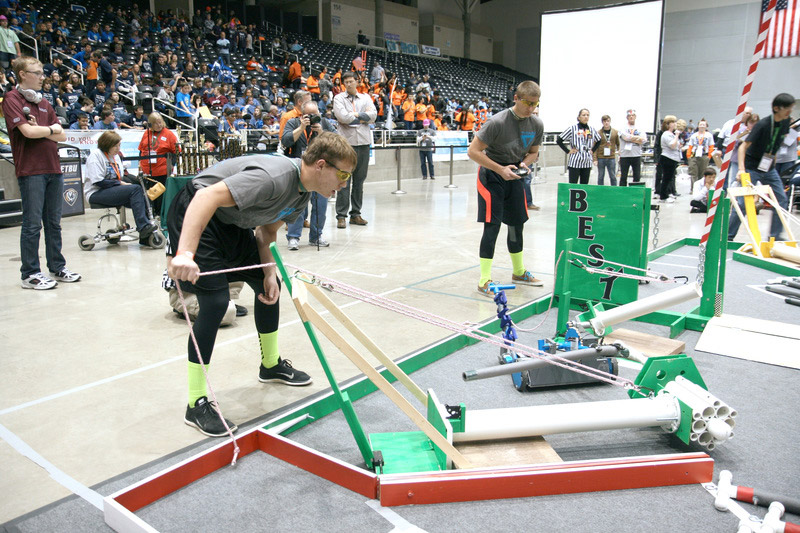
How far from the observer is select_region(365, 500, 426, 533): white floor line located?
79.5 inches

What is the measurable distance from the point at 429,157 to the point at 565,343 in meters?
13.2

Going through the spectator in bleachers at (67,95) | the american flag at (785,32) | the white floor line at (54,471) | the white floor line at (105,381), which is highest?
the american flag at (785,32)

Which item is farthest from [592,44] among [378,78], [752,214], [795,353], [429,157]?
[378,78]

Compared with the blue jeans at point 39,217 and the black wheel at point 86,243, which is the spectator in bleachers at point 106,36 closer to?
the black wheel at point 86,243

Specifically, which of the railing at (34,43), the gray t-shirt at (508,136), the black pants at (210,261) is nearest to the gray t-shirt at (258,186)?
the black pants at (210,261)

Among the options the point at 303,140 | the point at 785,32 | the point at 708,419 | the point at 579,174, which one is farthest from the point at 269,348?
the point at 785,32

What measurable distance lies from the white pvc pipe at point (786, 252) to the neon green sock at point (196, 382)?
585 centimetres

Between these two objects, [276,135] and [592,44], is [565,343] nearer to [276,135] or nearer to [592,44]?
[592,44]

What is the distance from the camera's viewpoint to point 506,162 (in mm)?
4844

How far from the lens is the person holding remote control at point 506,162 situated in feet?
15.3

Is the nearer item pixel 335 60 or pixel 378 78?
pixel 378 78

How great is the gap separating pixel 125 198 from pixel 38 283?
1973 millimetres

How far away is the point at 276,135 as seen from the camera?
13.0m

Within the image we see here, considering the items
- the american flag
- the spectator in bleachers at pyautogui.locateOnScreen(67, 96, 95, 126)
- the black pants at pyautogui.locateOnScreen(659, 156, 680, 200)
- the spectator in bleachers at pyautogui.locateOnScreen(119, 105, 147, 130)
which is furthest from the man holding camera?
the american flag
